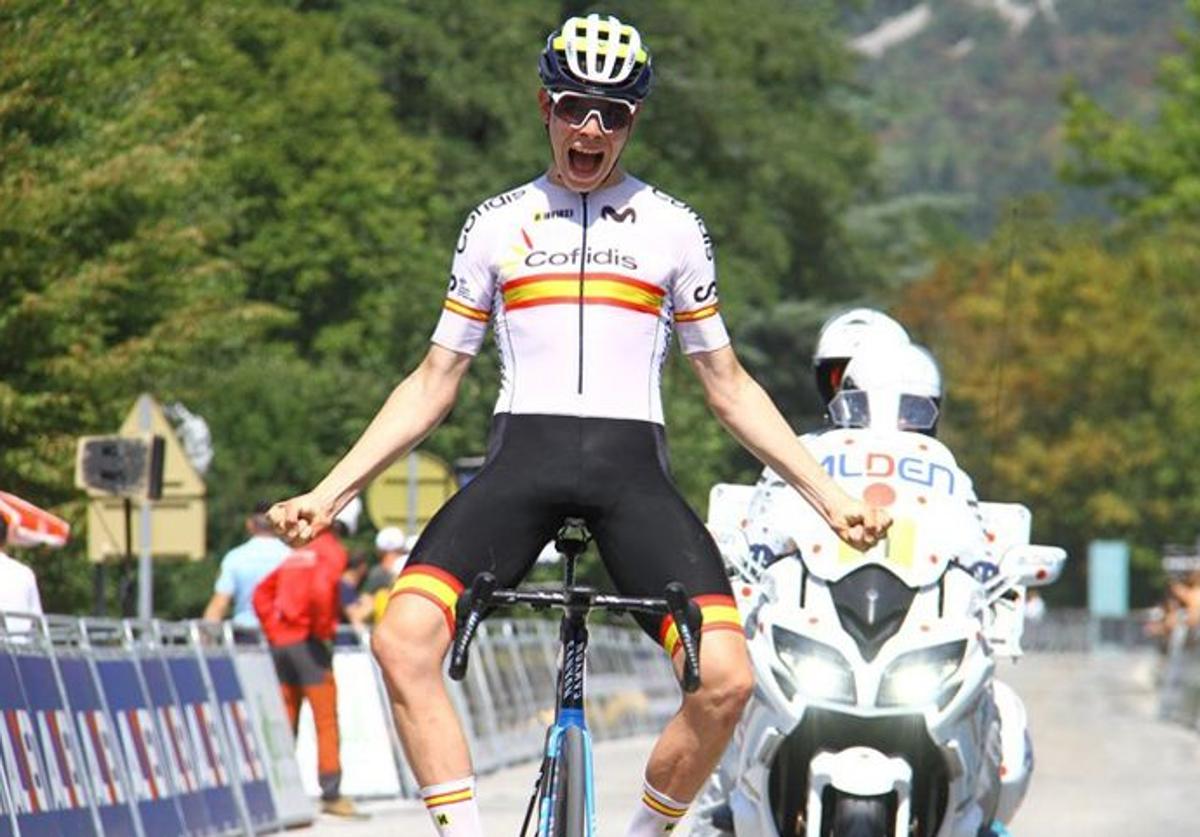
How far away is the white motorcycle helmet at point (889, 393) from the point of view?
1305 cm

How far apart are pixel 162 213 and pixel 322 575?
8.12 meters

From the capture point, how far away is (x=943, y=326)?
126m

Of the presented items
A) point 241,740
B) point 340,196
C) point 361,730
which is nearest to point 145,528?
point 361,730

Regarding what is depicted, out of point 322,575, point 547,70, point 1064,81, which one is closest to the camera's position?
point 547,70

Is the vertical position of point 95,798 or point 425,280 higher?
point 425,280

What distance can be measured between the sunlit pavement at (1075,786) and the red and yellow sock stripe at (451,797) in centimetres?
868

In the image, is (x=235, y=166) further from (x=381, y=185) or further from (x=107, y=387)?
(x=107, y=387)

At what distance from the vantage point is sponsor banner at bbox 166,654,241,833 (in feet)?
57.6

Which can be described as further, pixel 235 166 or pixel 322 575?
pixel 235 166

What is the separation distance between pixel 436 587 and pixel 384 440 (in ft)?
1.39

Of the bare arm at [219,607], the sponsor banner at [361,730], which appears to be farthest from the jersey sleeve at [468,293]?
the sponsor banner at [361,730]

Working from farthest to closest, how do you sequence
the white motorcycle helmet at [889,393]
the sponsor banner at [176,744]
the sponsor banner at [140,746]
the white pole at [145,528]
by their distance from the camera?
the white pole at [145,528] → the sponsor banner at [176,744] → the sponsor banner at [140,746] → the white motorcycle helmet at [889,393]

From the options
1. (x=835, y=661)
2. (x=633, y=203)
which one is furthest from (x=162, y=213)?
(x=633, y=203)

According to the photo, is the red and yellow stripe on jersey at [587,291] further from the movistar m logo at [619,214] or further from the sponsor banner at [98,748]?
the sponsor banner at [98,748]
